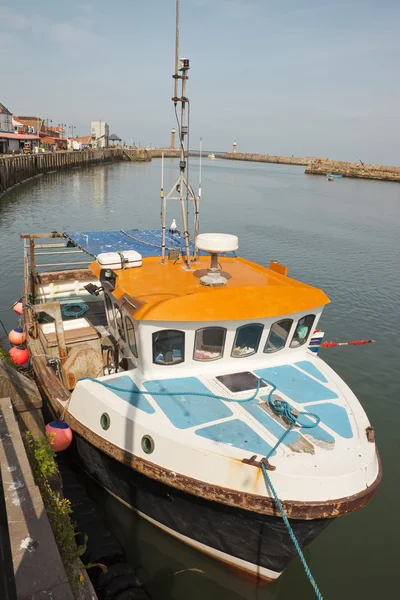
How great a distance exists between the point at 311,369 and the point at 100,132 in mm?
167824

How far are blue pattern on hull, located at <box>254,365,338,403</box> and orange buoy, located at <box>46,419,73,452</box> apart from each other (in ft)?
13.5

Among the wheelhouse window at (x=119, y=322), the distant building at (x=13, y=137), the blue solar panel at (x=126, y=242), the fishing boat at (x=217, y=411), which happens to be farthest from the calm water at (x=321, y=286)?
the distant building at (x=13, y=137)

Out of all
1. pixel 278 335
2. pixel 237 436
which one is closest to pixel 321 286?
pixel 278 335

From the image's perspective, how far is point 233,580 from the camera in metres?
7.33

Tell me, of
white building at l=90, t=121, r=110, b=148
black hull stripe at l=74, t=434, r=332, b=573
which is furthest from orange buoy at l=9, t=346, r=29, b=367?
white building at l=90, t=121, r=110, b=148

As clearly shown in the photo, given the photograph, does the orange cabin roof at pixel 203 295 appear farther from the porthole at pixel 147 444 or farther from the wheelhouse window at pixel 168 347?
the porthole at pixel 147 444

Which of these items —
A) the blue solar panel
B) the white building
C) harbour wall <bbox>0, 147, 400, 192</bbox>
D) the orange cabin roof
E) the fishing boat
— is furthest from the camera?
the white building

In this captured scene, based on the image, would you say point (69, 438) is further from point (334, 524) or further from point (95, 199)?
point (95, 199)

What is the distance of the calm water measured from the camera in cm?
754

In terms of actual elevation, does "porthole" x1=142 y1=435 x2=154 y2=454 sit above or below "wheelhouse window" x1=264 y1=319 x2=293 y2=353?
below

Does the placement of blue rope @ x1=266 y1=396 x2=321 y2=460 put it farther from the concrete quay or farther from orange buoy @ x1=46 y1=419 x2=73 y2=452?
orange buoy @ x1=46 y1=419 x2=73 y2=452

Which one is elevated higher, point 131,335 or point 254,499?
point 131,335

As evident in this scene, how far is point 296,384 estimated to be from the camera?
8.10 meters

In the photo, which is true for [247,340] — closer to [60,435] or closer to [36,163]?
[60,435]
